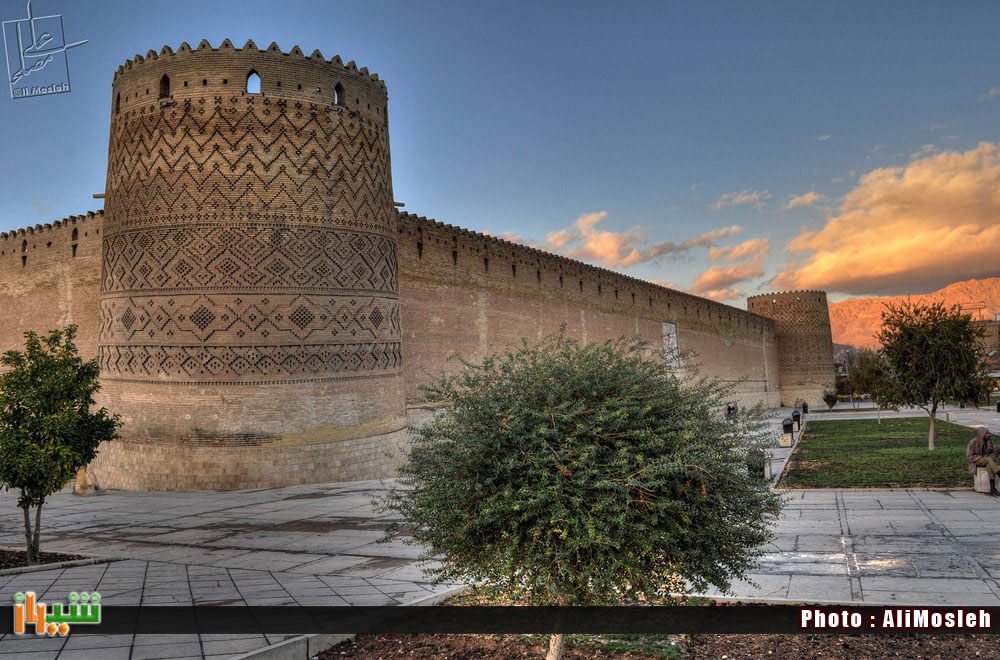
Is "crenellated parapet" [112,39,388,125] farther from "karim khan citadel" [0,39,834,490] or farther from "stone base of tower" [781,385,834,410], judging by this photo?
"stone base of tower" [781,385,834,410]

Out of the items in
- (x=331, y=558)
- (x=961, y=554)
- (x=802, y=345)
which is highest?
(x=802, y=345)

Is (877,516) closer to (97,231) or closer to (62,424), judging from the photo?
(62,424)

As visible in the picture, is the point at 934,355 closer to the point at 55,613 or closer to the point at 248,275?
the point at 248,275

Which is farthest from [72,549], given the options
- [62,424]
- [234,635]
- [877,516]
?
[877,516]

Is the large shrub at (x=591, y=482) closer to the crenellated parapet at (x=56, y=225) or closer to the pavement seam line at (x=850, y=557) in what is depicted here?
the pavement seam line at (x=850, y=557)

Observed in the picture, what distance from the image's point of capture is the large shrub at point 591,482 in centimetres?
310

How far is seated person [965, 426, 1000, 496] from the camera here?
8.52 m

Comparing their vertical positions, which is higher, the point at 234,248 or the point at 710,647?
the point at 234,248

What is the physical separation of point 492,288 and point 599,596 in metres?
16.0

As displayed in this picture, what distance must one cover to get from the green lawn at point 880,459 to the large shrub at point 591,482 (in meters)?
7.65

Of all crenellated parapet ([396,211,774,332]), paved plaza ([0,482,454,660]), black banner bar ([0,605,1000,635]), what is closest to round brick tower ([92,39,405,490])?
paved plaza ([0,482,454,660])

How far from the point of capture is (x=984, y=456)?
8.69 metres

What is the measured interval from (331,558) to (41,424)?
2.98 m

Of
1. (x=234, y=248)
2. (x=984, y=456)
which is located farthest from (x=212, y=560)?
(x=984, y=456)
